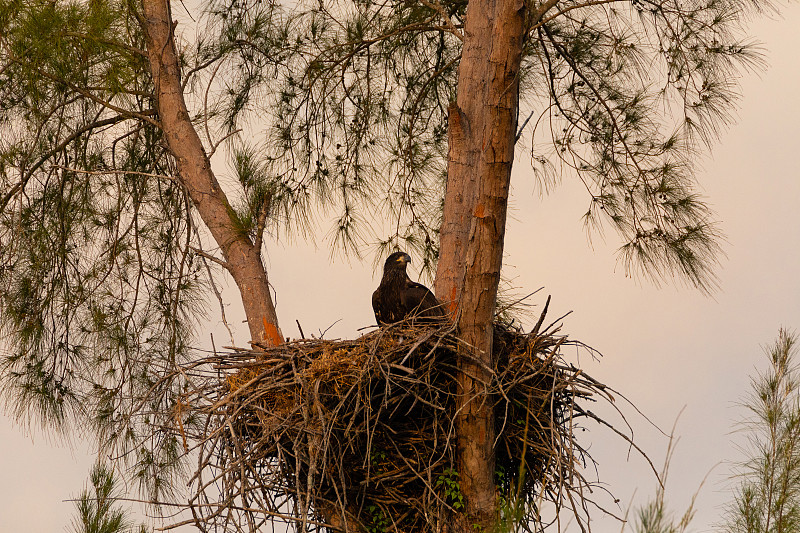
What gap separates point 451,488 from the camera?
15.9 feet

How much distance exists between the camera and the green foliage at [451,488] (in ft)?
15.8

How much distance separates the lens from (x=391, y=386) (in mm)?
4668

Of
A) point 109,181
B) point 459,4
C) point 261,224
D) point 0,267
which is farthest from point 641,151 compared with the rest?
point 0,267

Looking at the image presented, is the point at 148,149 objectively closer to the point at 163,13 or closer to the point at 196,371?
the point at 163,13

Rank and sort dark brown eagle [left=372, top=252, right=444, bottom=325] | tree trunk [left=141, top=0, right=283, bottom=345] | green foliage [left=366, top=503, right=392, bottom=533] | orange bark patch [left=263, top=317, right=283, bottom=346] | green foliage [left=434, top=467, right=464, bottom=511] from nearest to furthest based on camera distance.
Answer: green foliage [left=434, top=467, right=464, bottom=511], green foliage [left=366, top=503, right=392, bottom=533], dark brown eagle [left=372, top=252, right=444, bottom=325], orange bark patch [left=263, top=317, right=283, bottom=346], tree trunk [left=141, top=0, right=283, bottom=345]

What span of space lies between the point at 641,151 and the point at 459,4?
65.8 inches

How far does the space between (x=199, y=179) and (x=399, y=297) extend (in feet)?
4.63

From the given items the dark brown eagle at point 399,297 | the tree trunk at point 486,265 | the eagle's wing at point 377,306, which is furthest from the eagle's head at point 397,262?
the tree trunk at point 486,265

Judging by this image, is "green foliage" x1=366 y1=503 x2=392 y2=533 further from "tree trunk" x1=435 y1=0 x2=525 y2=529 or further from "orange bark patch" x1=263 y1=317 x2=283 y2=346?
"orange bark patch" x1=263 y1=317 x2=283 y2=346

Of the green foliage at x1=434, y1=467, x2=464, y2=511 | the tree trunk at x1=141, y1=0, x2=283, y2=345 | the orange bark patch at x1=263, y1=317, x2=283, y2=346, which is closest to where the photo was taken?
the green foliage at x1=434, y1=467, x2=464, y2=511

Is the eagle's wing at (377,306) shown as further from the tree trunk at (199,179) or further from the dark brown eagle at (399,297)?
the tree trunk at (199,179)

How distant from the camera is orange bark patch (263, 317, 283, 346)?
18.5 ft

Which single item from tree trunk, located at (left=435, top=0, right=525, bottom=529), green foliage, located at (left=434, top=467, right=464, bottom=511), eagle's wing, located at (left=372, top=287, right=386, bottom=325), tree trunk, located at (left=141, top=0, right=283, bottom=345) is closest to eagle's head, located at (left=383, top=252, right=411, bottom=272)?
eagle's wing, located at (left=372, top=287, right=386, bottom=325)

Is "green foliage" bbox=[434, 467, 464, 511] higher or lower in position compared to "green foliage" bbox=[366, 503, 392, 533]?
higher
